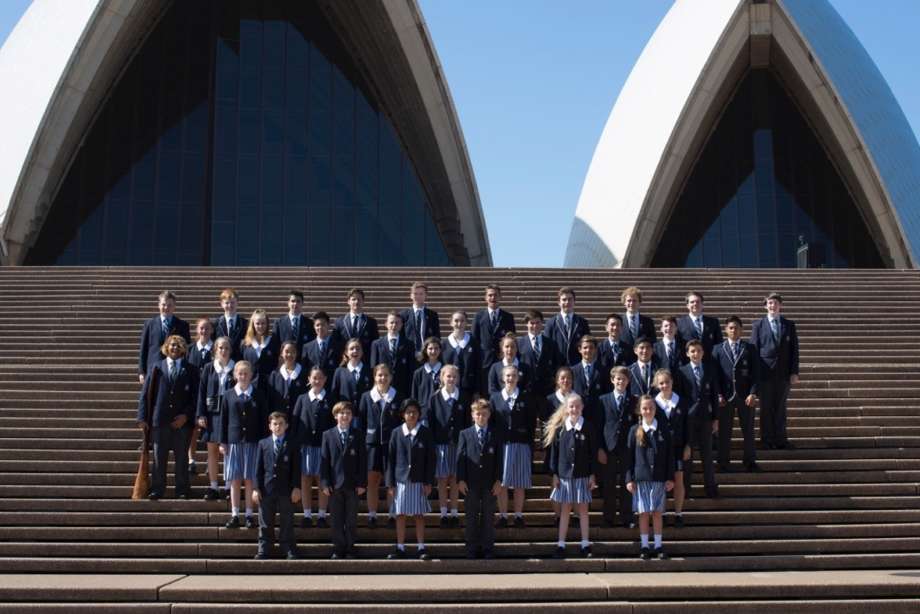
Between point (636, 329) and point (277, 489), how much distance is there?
3.80m

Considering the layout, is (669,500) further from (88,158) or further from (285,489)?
(88,158)

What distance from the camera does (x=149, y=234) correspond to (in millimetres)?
22594

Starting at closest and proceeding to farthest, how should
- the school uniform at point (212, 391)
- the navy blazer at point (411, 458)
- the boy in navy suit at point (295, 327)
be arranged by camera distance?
the navy blazer at point (411, 458)
the school uniform at point (212, 391)
the boy in navy suit at point (295, 327)

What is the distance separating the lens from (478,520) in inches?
302

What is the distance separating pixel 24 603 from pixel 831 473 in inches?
256

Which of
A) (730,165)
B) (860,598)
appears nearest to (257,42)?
(730,165)

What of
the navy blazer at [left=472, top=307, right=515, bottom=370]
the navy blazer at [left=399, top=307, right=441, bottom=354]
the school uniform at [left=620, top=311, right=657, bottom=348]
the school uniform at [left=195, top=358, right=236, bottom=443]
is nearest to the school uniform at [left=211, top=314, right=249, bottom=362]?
the school uniform at [left=195, top=358, right=236, bottom=443]

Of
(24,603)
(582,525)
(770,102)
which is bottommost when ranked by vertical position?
(24,603)

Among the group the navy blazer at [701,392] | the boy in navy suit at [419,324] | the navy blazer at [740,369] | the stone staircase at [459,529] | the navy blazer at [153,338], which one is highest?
the boy in navy suit at [419,324]

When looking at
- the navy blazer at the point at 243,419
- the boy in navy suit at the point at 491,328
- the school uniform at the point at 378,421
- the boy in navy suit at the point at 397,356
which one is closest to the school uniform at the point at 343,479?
the school uniform at the point at 378,421

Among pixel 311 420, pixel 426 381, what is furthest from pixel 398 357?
pixel 311 420

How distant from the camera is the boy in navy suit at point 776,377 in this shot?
9.26 metres

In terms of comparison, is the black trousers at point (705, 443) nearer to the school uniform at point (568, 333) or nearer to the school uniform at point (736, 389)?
the school uniform at point (736, 389)

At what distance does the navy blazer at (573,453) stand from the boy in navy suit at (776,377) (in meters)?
2.14
